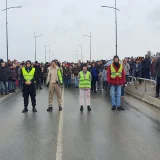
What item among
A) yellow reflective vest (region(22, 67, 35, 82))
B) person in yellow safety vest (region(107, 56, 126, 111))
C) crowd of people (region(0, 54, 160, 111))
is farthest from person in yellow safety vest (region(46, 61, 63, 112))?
person in yellow safety vest (region(107, 56, 126, 111))

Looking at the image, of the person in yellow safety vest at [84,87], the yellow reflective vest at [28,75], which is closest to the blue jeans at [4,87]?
the yellow reflective vest at [28,75]

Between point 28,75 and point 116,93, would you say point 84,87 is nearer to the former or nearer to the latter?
point 116,93

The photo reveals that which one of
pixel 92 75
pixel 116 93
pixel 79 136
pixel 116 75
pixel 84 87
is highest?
pixel 116 75

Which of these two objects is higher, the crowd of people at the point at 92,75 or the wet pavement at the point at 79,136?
the crowd of people at the point at 92,75

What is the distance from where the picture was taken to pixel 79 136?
7.97 meters

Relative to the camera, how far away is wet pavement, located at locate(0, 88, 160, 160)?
20.9ft

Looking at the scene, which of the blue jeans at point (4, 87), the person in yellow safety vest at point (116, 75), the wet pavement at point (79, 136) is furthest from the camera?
the blue jeans at point (4, 87)

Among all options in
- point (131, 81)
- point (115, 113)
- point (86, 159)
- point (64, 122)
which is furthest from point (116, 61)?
point (131, 81)

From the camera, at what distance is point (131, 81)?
20.9m

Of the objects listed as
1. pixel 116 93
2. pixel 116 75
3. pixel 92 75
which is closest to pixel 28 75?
pixel 116 75

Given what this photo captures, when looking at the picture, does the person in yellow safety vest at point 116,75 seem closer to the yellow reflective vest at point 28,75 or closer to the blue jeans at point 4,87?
the yellow reflective vest at point 28,75

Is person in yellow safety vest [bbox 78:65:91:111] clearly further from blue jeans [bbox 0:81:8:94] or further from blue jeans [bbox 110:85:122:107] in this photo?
blue jeans [bbox 0:81:8:94]

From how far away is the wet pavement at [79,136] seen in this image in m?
6.37

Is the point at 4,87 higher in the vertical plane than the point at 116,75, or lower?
lower
